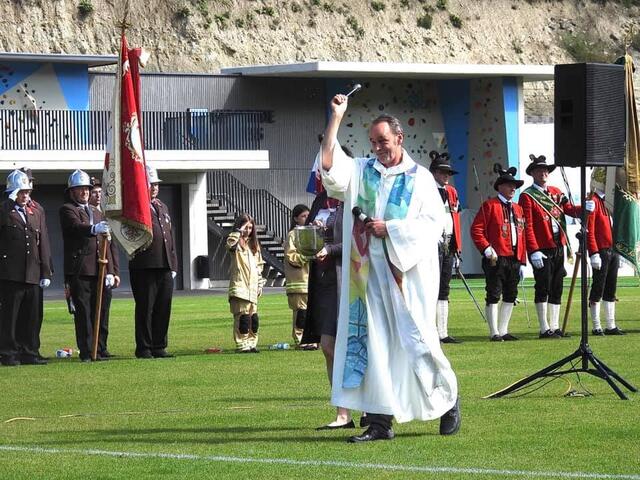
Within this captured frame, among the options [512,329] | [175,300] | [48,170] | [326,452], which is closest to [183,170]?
[48,170]

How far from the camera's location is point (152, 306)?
1956 centimetres

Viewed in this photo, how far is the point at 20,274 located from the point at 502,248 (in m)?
6.62

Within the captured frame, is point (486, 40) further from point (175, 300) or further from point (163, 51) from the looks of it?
point (175, 300)

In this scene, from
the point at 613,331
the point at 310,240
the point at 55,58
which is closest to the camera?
the point at 310,240

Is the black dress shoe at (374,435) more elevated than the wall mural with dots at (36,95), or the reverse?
the wall mural with dots at (36,95)

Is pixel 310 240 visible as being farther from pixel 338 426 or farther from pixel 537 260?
pixel 537 260

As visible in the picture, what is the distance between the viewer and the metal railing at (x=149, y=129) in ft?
151

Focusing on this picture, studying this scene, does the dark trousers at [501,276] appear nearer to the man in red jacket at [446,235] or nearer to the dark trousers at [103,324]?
the man in red jacket at [446,235]

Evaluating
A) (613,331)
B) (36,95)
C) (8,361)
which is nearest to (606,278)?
(613,331)

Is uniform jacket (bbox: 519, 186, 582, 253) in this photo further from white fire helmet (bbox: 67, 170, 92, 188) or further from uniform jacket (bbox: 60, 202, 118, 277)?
white fire helmet (bbox: 67, 170, 92, 188)

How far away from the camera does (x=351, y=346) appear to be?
1112 centimetres

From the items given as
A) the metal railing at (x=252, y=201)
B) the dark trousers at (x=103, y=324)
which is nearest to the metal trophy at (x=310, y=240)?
the dark trousers at (x=103, y=324)

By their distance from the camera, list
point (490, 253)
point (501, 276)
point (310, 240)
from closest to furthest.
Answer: point (310, 240) < point (490, 253) < point (501, 276)

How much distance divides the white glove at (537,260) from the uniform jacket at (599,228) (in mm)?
946
